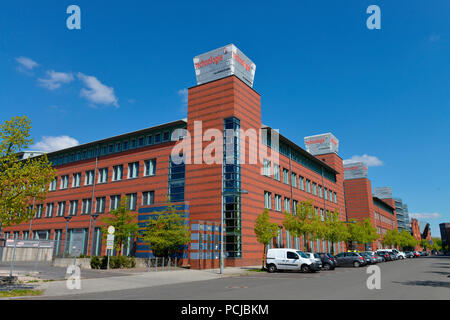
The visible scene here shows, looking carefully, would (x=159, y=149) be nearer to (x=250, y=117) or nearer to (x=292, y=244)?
(x=250, y=117)

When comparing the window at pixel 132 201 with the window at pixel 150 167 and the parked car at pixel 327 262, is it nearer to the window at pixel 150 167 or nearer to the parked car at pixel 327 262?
the window at pixel 150 167

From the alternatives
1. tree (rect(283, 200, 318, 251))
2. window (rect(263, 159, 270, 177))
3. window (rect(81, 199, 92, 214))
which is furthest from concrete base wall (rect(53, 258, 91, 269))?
window (rect(263, 159, 270, 177))

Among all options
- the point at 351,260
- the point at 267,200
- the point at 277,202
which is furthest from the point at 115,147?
the point at 351,260

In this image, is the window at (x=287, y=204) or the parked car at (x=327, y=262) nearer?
the parked car at (x=327, y=262)

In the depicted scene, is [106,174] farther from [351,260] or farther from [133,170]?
[351,260]

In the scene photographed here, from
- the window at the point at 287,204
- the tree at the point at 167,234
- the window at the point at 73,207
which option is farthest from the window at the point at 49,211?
the window at the point at 287,204

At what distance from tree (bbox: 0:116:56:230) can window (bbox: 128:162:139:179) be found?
28069 mm

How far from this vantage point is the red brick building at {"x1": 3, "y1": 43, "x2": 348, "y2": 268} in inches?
1396

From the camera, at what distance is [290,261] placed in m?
27.9

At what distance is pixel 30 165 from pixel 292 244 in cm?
3759

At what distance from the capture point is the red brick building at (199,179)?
35469 mm

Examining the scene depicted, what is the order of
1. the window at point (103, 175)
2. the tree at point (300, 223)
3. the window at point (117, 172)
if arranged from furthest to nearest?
the window at point (103, 175) < the window at point (117, 172) < the tree at point (300, 223)

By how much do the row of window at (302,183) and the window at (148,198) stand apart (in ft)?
45.9
